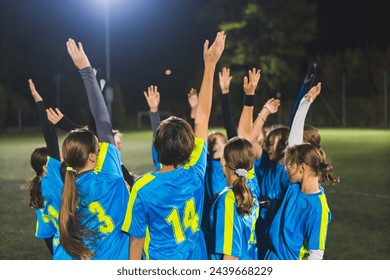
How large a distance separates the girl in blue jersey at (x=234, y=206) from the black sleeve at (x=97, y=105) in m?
0.62

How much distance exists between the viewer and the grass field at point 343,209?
5.23m

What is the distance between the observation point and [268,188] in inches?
139

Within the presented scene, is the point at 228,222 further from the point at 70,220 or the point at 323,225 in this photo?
the point at 70,220

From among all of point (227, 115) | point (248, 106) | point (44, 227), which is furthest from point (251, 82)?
point (44, 227)

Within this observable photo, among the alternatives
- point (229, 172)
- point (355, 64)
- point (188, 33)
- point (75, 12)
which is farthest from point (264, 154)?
point (188, 33)

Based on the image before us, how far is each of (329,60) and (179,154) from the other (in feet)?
107

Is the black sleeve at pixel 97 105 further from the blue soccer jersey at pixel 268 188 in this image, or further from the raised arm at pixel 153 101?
the blue soccer jersey at pixel 268 188

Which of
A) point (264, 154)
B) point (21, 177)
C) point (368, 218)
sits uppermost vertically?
point (264, 154)

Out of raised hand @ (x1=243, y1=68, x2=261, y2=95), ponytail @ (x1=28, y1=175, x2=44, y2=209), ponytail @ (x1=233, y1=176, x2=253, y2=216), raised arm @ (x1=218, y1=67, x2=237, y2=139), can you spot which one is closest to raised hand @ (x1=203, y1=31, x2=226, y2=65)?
raised arm @ (x1=218, y1=67, x2=237, y2=139)

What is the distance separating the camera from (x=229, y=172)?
8.82ft

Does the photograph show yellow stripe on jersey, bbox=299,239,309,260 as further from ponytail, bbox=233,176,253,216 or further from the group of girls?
ponytail, bbox=233,176,253,216

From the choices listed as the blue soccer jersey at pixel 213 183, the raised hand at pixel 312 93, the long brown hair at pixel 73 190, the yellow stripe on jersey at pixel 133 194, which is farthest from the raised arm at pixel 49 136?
the raised hand at pixel 312 93

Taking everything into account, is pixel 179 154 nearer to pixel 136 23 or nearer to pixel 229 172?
pixel 229 172
